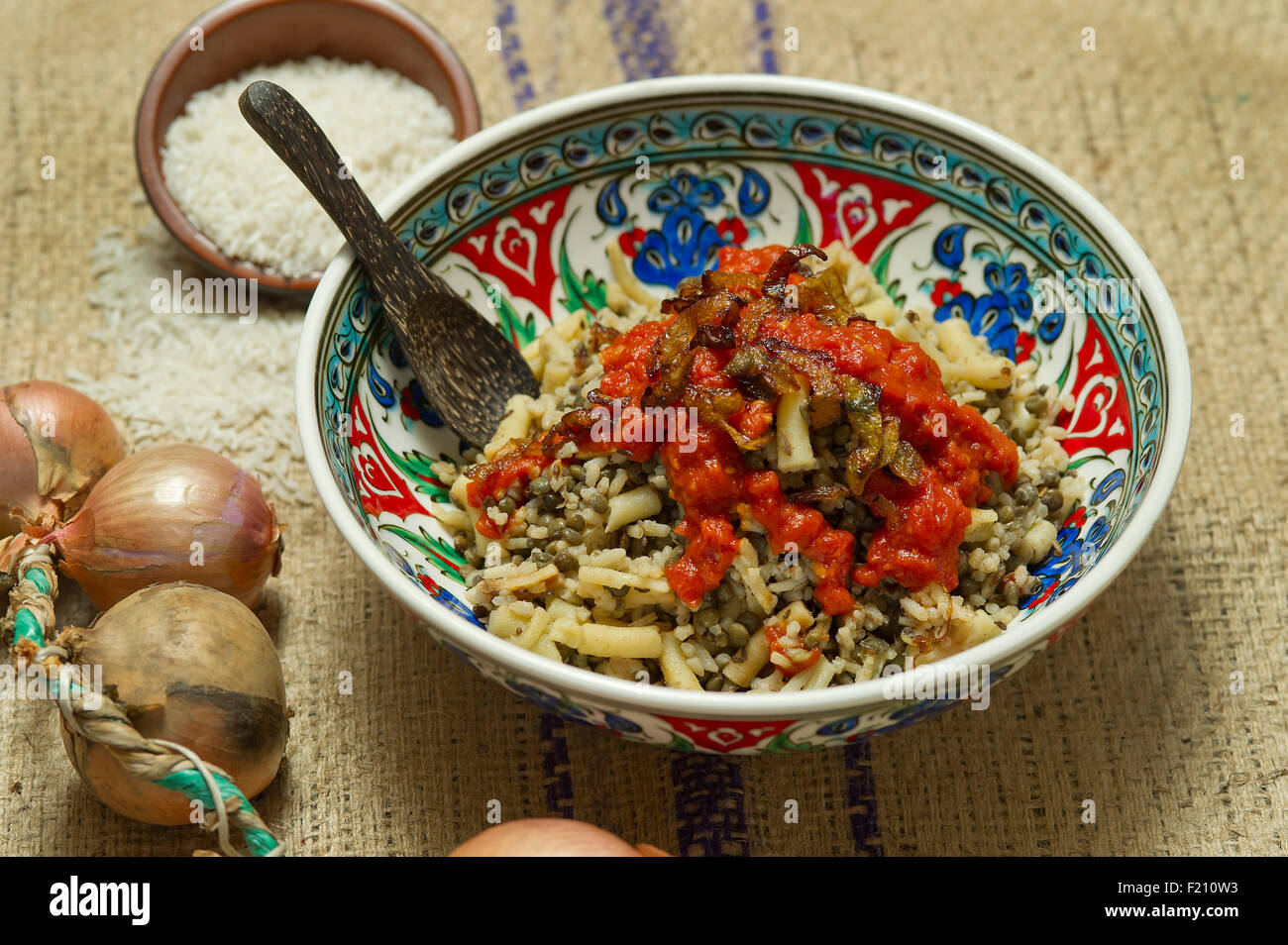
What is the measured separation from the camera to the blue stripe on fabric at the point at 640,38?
5.33m

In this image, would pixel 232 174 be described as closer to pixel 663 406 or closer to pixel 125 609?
pixel 125 609

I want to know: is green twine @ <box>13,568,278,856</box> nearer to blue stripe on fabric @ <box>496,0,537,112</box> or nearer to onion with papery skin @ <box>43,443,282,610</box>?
onion with papery skin @ <box>43,443,282,610</box>

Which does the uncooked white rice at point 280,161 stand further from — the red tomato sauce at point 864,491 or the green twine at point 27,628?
the red tomato sauce at point 864,491

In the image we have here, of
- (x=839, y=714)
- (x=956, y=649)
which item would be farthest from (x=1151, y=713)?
(x=839, y=714)

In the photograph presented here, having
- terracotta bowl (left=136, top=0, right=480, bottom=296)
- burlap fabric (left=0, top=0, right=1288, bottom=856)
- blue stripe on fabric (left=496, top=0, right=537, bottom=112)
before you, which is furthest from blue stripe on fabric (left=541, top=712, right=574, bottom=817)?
blue stripe on fabric (left=496, top=0, right=537, bottom=112)

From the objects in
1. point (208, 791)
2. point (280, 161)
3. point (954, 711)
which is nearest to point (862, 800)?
point (954, 711)

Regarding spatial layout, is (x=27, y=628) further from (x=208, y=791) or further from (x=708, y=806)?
(x=708, y=806)

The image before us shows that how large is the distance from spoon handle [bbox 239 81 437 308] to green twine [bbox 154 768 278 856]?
1468mm

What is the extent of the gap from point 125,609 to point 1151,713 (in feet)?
10.1

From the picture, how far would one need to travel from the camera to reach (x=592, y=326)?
3.96m

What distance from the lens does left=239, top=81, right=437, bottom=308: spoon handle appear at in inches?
143

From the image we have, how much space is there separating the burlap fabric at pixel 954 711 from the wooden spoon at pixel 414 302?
0.73 m

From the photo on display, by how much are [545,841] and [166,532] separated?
150 cm

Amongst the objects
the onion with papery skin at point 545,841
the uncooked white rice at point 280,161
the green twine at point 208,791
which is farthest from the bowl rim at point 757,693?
the uncooked white rice at point 280,161
